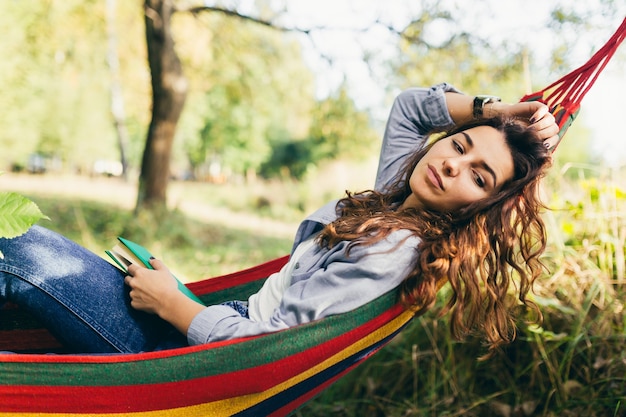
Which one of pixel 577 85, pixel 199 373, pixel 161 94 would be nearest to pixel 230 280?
pixel 199 373

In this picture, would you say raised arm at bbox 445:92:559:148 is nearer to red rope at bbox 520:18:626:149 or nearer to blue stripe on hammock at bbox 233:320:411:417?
red rope at bbox 520:18:626:149

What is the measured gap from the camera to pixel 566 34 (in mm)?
4262

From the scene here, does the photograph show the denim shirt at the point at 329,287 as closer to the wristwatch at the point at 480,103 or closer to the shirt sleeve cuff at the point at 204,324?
the shirt sleeve cuff at the point at 204,324

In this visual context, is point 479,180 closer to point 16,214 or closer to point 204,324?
point 204,324

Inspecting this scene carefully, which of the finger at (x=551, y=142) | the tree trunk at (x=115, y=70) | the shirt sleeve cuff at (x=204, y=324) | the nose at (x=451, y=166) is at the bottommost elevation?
the shirt sleeve cuff at (x=204, y=324)

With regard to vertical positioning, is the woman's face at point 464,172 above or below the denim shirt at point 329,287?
above

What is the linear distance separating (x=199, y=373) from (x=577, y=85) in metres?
1.34

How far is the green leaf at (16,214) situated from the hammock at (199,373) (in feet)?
1.08

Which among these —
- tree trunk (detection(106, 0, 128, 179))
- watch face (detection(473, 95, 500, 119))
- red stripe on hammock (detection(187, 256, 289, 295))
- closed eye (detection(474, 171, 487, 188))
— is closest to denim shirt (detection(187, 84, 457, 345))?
closed eye (detection(474, 171, 487, 188))

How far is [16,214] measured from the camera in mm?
985

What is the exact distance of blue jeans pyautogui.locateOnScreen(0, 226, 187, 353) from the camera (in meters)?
1.33

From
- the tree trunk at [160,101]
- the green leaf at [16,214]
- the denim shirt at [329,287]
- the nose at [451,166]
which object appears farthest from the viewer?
the tree trunk at [160,101]

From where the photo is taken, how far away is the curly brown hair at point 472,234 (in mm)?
1384

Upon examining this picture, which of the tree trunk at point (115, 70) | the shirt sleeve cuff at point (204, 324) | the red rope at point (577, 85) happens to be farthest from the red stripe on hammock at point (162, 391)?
the tree trunk at point (115, 70)
